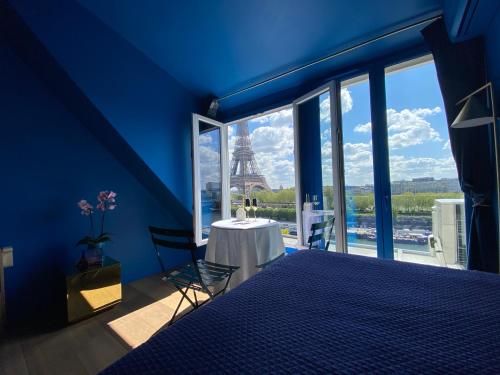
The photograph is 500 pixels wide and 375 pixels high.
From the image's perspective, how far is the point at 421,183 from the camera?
7.30ft

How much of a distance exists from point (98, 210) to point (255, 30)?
2.61 metres

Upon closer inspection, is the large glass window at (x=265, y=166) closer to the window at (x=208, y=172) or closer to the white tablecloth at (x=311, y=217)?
the window at (x=208, y=172)

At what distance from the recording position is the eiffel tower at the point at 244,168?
3791mm

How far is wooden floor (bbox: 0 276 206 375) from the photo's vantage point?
1.50m

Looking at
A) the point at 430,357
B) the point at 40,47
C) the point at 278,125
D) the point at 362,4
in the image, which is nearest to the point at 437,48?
the point at 362,4

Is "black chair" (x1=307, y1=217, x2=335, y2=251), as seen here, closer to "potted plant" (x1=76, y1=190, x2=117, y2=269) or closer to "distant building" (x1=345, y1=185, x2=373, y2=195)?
"distant building" (x1=345, y1=185, x2=373, y2=195)

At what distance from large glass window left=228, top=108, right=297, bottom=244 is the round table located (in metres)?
1.34

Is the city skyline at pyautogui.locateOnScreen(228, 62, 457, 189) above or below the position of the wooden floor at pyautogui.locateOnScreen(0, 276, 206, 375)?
above

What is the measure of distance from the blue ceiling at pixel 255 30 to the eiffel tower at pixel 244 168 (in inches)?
49.6

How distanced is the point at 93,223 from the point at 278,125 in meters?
2.89

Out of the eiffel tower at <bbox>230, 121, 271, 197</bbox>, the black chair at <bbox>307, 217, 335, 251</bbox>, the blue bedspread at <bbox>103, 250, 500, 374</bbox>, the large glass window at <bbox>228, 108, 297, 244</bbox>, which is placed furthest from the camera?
the eiffel tower at <bbox>230, 121, 271, 197</bbox>

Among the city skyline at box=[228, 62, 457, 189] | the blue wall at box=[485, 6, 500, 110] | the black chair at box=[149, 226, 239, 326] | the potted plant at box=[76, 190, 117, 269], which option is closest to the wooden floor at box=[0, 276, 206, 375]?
the black chair at box=[149, 226, 239, 326]

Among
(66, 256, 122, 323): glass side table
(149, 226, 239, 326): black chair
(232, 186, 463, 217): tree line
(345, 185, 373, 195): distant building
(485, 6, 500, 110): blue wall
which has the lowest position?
(66, 256, 122, 323): glass side table

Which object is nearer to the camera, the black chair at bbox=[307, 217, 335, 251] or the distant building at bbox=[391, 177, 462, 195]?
the black chair at bbox=[307, 217, 335, 251]
